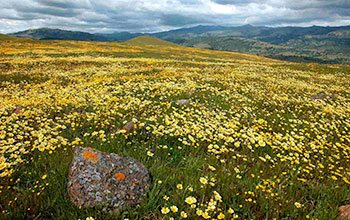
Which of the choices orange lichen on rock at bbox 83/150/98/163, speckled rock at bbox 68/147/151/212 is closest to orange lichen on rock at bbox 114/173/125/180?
speckled rock at bbox 68/147/151/212

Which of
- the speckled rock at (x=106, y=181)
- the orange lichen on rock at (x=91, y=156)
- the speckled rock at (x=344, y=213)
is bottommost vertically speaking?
the speckled rock at (x=344, y=213)

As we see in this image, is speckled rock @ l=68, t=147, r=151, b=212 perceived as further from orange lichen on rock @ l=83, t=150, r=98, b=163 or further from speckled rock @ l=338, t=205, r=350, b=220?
speckled rock @ l=338, t=205, r=350, b=220

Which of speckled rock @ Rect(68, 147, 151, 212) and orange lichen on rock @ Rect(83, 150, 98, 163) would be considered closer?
speckled rock @ Rect(68, 147, 151, 212)

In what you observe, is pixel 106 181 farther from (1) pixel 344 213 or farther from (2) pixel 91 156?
(1) pixel 344 213

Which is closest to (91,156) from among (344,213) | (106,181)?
(106,181)

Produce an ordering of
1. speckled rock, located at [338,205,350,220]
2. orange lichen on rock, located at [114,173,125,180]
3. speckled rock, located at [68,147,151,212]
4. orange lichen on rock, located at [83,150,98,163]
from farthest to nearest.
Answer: orange lichen on rock, located at [83,150,98,163] < orange lichen on rock, located at [114,173,125,180] < speckled rock, located at [338,205,350,220] < speckled rock, located at [68,147,151,212]

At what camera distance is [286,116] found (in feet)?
30.4

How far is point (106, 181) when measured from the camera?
Result: 3654 mm

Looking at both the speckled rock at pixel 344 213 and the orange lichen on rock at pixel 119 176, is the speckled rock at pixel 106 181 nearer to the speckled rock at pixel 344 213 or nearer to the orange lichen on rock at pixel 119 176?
the orange lichen on rock at pixel 119 176

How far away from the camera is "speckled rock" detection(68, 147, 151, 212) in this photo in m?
3.43

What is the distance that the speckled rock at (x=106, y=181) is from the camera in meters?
3.43

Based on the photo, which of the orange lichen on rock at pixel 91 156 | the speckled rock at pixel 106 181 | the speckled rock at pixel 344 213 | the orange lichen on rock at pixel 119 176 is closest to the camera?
the speckled rock at pixel 106 181

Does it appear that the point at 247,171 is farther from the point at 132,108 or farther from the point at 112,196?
the point at 132,108

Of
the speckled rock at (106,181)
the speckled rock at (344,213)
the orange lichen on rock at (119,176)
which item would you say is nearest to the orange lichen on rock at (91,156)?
the speckled rock at (106,181)
